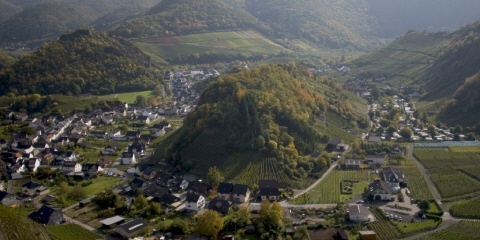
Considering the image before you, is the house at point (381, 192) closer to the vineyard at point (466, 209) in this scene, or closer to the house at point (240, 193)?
the vineyard at point (466, 209)

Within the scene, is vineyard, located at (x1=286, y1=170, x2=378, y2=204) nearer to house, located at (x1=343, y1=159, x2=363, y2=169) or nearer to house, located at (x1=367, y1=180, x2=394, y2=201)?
house, located at (x1=343, y1=159, x2=363, y2=169)

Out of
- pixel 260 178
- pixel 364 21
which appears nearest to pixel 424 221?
pixel 260 178

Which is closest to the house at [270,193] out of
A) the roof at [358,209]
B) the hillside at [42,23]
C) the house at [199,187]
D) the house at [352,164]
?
the house at [199,187]

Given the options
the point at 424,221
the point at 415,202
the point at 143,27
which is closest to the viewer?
the point at 424,221

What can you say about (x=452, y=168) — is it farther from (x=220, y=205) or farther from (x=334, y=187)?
(x=220, y=205)

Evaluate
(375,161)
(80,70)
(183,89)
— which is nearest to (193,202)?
(375,161)

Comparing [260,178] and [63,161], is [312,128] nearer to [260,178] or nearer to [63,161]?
[260,178]
